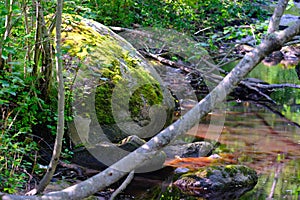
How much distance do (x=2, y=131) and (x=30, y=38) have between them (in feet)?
3.38

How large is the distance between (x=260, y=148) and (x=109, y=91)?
2978 millimetres

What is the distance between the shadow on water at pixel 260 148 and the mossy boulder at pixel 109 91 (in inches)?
26.8

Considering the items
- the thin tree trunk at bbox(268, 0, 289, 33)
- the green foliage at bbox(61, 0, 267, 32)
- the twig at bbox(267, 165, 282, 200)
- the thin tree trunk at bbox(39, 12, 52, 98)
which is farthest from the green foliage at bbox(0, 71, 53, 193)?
the green foliage at bbox(61, 0, 267, 32)

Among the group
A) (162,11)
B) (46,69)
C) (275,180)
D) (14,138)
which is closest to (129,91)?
(46,69)

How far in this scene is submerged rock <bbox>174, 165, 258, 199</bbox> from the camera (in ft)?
16.3

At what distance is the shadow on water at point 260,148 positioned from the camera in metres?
4.95

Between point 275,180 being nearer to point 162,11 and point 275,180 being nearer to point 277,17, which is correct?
point 277,17

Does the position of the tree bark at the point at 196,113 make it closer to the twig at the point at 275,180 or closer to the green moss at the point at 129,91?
the green moss at the point at 129,91

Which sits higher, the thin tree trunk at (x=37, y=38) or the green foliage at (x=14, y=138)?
the thin tree trunk at (x=37, y=38)

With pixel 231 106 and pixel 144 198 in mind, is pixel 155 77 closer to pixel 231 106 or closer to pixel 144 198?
pixel 144 198

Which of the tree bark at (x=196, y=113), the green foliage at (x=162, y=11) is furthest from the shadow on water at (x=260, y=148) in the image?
the tree bark at (x=196, y=113)

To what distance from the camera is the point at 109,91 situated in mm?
5234

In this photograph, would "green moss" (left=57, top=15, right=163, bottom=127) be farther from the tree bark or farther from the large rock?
the tree bark

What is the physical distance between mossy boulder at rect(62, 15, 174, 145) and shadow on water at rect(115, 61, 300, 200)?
0.68 m
